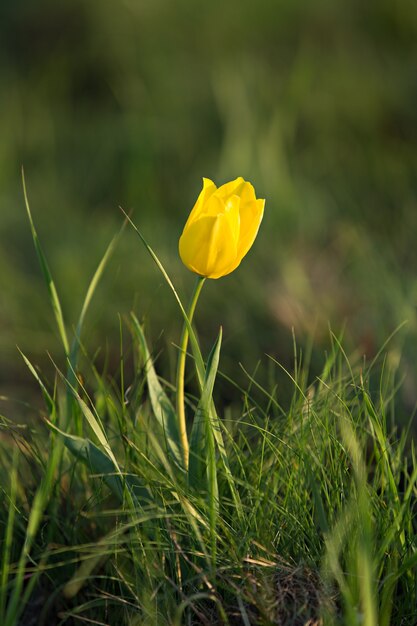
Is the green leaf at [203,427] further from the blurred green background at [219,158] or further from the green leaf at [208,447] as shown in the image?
the blurred green background at [219,158]

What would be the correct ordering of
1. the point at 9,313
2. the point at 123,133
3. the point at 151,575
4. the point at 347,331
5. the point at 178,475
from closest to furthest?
the point at 151,575
the point at 178,475
the point at 347,331
the point at 9,313
the point at 123,133

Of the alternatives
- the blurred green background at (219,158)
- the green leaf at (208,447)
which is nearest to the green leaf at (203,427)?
the green leaf at (208,447)

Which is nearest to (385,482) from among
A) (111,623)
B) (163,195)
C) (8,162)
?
(111,623)

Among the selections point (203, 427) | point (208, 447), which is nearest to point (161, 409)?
point (203, 427)

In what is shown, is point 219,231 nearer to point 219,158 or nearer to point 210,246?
point 210,246

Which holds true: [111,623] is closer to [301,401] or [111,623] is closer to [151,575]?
[151,575]

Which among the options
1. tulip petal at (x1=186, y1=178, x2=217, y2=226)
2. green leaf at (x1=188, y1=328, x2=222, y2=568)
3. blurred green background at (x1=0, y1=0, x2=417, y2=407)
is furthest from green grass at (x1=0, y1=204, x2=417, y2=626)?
blurred green background at (x1=0, y1=0, x2=417, y2=407)
